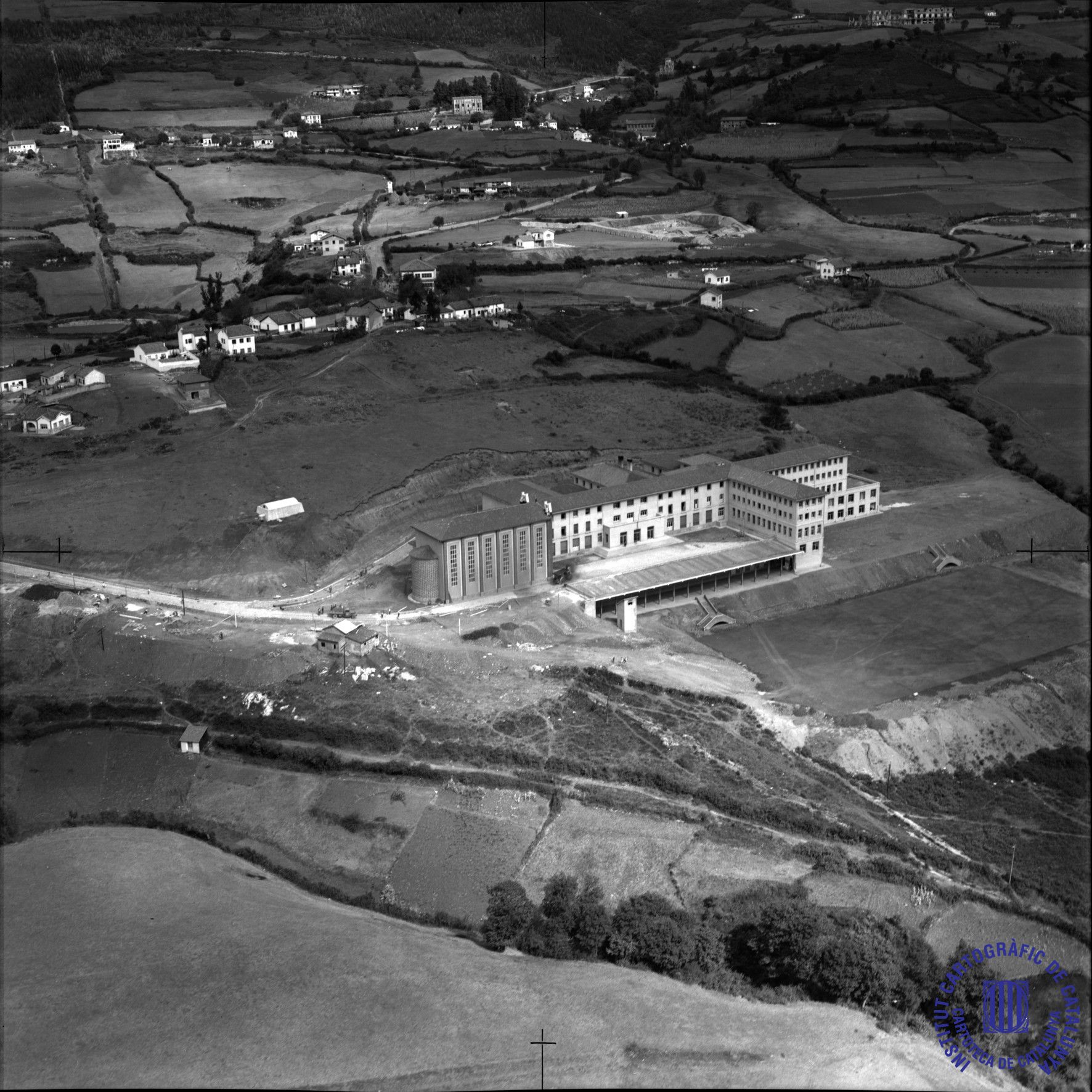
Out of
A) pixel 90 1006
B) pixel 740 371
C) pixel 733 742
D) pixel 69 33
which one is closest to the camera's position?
pixel 90 1006

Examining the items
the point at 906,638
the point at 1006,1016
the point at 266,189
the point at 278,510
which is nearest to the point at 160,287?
the point at 266,189

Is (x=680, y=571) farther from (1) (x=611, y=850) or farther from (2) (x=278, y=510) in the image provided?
(1) (x=611, y=850)

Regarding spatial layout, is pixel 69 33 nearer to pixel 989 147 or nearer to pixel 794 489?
pixel 989 147

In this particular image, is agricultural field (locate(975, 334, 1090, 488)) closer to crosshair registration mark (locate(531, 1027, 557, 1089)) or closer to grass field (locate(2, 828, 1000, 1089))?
grass field (locate(2, 828, 1000, 1089))

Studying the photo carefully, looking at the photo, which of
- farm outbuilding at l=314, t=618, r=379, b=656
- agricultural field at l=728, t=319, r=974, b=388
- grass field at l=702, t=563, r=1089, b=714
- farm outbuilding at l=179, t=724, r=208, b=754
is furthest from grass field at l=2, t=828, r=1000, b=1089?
agricultural field at l=728, t=319, r=974, b=388

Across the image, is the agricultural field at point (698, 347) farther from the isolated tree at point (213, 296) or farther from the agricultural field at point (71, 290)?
the agricultural field at point (71, 290)

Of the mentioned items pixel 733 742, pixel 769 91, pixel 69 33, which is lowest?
pixel 733 742

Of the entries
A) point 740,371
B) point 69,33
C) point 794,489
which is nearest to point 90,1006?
point 794,489
